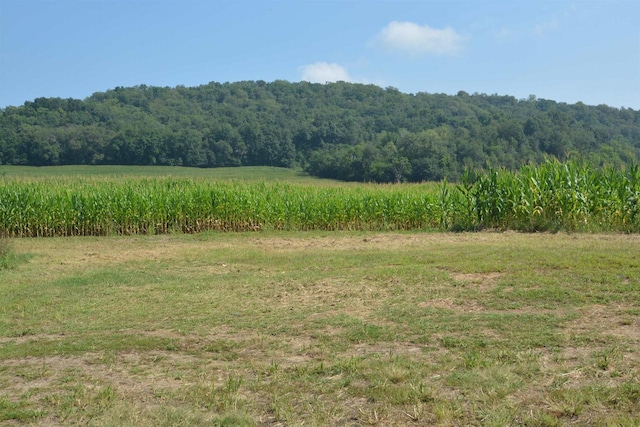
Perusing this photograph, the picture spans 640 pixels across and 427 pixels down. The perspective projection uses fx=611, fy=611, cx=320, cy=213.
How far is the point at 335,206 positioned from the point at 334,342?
16.2 meters

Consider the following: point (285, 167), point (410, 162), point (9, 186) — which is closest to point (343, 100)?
point (285, 167)

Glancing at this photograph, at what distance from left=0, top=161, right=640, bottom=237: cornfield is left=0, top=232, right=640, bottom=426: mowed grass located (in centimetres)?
622

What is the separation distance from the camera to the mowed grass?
4.73m

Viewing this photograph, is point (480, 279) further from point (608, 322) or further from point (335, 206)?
point (335, 206)

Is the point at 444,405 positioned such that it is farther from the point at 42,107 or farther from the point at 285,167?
the point at 42,107

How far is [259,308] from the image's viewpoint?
8.15 m

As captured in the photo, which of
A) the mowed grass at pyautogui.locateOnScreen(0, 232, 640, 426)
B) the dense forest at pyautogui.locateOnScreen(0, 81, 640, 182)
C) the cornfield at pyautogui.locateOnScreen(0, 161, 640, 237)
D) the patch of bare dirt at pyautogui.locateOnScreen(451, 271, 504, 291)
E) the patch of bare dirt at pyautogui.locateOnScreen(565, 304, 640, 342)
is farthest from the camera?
the dense forest at pyautogui.locateOnScreen(0, 81, 640, 182)

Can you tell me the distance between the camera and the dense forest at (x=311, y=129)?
4694 cm

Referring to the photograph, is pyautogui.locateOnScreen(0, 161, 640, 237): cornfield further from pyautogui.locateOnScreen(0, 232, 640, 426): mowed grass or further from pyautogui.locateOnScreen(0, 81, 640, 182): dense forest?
pyautogui.locateOnScreen(0, 81, 640, 182): dense forest

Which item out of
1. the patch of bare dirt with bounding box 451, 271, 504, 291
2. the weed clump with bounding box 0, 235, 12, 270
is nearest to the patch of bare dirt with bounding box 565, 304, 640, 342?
the patch of bare dirt with bounding box 451, 271, 504, 291

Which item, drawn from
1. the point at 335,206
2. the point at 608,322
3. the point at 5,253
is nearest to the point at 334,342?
the point at 608,322

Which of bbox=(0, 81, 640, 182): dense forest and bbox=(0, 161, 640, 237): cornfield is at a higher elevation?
bbox=(0, 81, 640, 182): dense forest

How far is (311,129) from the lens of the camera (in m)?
77.7

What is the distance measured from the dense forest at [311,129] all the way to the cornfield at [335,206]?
59.9 ft
